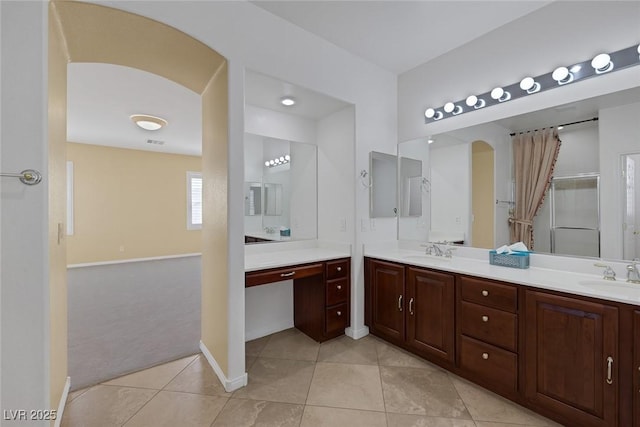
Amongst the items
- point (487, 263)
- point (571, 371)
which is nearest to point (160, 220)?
point (487, 263)

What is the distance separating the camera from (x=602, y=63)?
184 cm

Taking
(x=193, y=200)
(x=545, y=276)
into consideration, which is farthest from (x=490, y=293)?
(x=193, y=200)

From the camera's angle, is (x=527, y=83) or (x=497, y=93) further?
(x=497, y=93)

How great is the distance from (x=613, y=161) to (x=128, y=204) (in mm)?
7727

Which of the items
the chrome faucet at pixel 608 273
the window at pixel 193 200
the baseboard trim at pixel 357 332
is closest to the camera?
the chrome faucet at pixel 608 273

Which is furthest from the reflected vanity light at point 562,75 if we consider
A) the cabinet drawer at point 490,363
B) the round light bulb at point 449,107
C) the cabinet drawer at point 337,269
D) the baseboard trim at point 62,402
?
the baseboard trim at point 62,402

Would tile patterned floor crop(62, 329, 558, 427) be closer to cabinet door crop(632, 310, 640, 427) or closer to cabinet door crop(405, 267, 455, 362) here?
cabinet door crop(405, 267, 455, 362)

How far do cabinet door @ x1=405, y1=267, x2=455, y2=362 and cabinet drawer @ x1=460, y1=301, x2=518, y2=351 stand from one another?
0.11 metres

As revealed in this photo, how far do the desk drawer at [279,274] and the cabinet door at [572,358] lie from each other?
5.16 ft

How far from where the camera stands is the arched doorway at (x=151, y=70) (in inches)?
60.3

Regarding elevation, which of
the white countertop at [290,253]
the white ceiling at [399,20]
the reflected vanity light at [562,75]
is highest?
the white ceiling at [399,20]

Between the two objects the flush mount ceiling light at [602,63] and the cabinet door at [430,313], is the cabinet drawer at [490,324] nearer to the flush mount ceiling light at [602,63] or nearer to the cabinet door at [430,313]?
the cabinet door at [430,313]

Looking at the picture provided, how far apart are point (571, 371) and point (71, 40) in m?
3.60

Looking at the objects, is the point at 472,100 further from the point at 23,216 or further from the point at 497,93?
the point at 23,216
